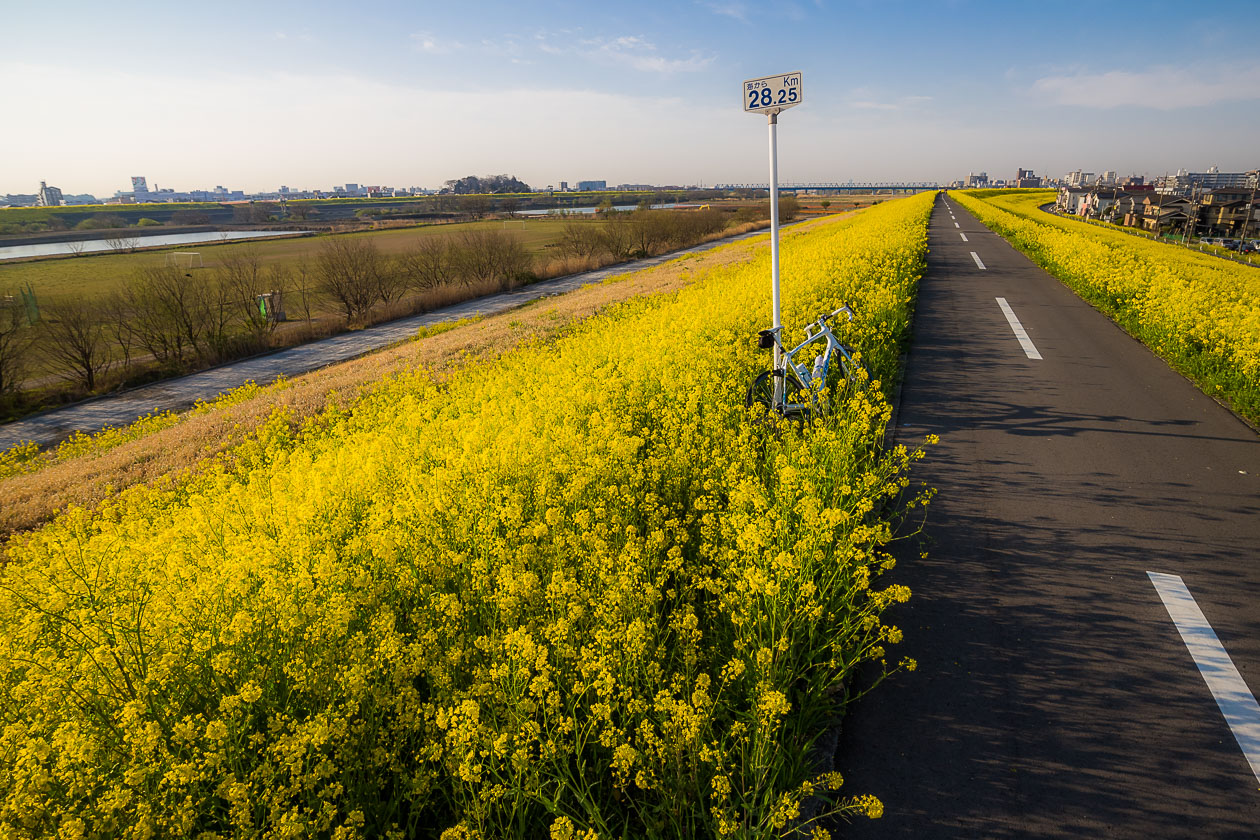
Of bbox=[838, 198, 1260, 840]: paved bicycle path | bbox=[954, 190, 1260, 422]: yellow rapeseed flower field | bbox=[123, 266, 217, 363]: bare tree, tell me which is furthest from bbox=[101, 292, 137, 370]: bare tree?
bbox=[954, 190, 1260, 422]: yellow rapeseed flower field

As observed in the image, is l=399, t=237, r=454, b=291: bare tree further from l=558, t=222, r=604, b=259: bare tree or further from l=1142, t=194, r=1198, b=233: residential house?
l=1142, t=194, r=1198, b=233: residential house

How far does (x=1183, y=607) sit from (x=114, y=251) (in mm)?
92228

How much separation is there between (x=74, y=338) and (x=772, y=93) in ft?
76.8

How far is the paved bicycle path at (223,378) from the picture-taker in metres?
15.6

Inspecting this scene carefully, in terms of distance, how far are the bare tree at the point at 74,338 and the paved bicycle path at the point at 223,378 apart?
66.1 inches

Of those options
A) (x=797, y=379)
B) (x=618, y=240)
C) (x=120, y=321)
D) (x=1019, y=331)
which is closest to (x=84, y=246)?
(x=120, y=321)

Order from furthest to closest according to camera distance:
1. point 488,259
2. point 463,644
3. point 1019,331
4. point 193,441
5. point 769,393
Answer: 1. point 488,259
2. point 1019,331
3. point 193,441
4. point 769,393
5. point 463,644

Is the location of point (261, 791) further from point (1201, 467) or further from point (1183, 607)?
point (1201, 467)

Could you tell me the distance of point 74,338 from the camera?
18234 mm

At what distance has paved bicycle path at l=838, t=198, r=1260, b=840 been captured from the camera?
283 cm

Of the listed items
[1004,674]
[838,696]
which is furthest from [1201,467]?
[838,696]

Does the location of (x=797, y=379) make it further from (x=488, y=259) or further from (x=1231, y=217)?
(x=1231, y=217)

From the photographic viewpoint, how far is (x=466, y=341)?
613 inches

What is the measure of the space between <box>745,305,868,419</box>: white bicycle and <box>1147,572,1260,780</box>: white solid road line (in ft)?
10.6
